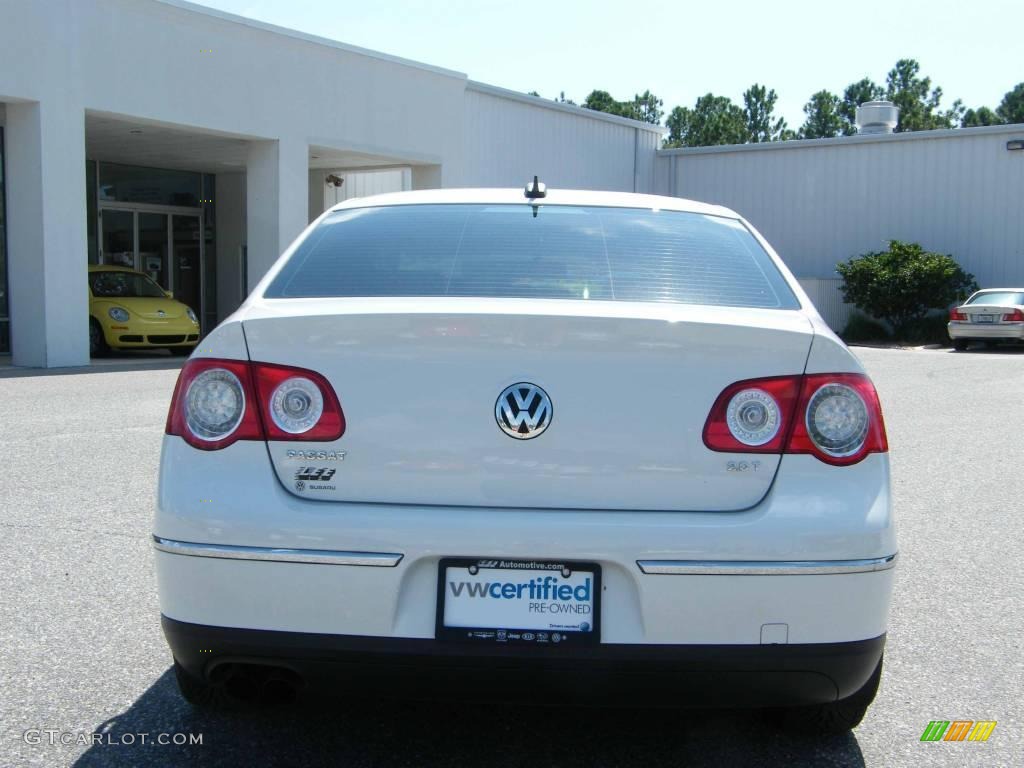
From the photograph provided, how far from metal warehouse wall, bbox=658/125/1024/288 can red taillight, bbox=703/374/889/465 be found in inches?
1065

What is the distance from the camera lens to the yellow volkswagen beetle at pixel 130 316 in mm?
16891

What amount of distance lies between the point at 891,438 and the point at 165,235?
57.7 feet

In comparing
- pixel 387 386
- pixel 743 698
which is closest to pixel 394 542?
pixel 387 386

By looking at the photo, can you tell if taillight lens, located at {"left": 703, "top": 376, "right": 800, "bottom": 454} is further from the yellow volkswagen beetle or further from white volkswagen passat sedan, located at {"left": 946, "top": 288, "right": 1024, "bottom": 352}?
white volkswagen passat sedan, located at {"left": 946, "top": 288, "right": 1024, "bottom": 352}

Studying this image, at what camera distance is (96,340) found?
1712cm

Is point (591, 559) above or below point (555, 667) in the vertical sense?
A: above

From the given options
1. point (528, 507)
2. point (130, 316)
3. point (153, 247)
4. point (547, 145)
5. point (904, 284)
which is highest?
point (547, 145)

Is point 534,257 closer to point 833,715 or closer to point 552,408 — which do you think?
point 552,408

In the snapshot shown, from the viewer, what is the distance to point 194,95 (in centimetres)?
1633

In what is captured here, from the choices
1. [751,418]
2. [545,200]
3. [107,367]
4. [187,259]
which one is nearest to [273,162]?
[107,367]

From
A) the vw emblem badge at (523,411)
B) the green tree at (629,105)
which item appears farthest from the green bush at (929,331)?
the green tree at (629,105)

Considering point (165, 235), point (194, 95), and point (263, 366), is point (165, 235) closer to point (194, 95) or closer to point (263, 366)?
point (194, 95)

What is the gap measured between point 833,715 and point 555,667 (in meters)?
0.98

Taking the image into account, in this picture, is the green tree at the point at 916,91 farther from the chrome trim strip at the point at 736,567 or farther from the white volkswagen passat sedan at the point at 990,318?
the chrome trim strip at the point at 736,567
